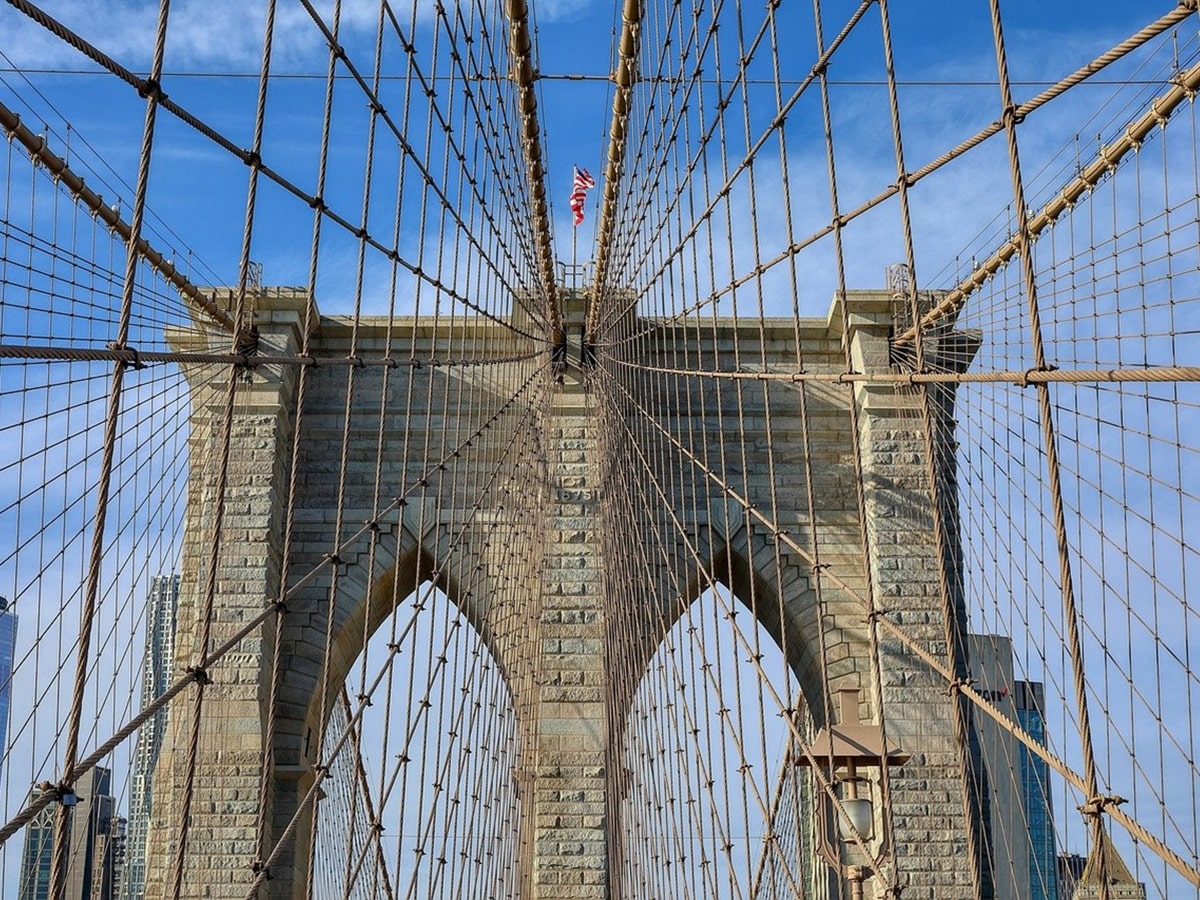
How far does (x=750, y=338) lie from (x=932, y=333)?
1.81 m

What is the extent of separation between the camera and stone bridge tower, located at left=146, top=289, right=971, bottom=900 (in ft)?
41.2

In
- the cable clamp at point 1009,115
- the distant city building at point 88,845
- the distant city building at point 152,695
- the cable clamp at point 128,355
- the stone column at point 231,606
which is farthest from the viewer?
the distant city building at point 152,695

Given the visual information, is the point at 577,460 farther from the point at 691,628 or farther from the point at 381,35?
the point at 381,35

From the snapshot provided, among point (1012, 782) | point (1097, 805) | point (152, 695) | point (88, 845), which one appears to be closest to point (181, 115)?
point (1097, 805)

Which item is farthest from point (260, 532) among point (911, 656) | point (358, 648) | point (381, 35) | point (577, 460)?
point (381, 35)

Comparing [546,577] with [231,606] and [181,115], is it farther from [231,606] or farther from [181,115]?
[181,115]

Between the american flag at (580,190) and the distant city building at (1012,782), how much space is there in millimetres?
6034

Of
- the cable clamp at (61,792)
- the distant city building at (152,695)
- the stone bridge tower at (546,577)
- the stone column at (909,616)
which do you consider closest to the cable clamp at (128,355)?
the cable clamp at (61,792)

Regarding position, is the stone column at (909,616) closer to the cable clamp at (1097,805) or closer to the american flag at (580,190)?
the american flag at (580,190)

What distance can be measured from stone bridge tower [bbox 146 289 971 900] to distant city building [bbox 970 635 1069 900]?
664 millimetres

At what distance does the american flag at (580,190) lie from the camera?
53.2 ft

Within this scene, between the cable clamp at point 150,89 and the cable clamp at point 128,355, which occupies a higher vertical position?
the cable clamp at point 150,89

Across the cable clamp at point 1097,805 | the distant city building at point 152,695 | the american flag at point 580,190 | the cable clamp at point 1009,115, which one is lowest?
the cable clamp at point 1097,805

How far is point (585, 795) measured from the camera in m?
12.7
